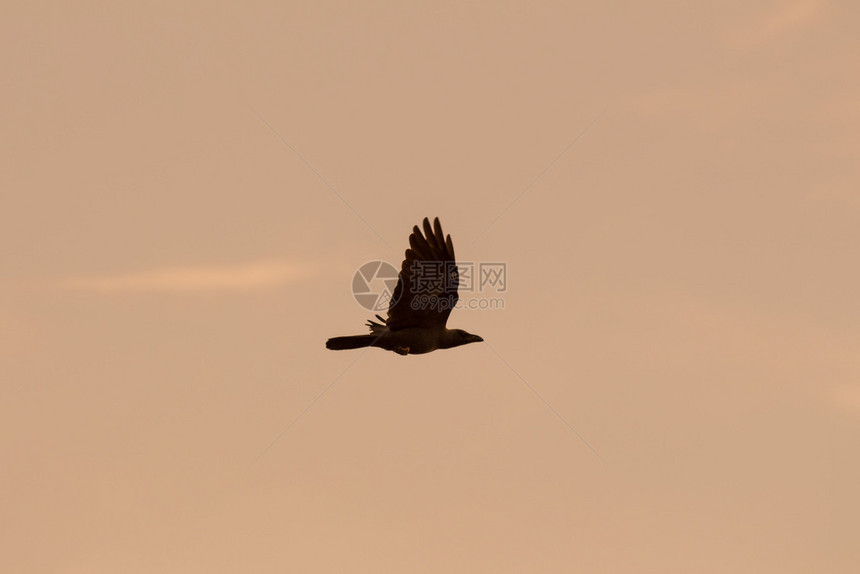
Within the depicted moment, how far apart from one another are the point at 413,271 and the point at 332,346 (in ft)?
6.63

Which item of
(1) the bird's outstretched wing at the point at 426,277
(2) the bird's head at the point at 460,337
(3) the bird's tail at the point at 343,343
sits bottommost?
(3) the bird's tail at the point at 343,343

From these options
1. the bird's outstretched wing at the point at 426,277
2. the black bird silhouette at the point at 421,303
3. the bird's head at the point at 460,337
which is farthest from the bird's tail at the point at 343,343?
the bird's head at the point at 460,337

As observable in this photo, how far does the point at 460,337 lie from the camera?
85.1ft

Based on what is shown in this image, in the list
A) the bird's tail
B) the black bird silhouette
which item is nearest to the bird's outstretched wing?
the black bird silhouette

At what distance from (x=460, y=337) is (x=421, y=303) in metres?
1.33

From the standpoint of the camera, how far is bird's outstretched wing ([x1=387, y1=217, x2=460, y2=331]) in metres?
24.7

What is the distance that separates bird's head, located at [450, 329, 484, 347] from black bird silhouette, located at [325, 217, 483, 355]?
0.08 ft

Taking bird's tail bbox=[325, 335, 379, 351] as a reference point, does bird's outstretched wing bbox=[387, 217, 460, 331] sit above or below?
above

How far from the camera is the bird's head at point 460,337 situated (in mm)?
25891

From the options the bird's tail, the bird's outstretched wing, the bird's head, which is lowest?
the bird's tail

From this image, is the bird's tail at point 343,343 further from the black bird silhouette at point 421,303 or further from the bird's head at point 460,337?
the bird's head at point 460,337

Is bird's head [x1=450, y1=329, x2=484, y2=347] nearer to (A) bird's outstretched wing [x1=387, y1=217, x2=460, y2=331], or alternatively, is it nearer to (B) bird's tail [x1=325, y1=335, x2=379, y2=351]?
(A) bird's outstretched wing [x1=387, y1=217, x2=460, y2=331]

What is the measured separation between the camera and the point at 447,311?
25344 millimetres

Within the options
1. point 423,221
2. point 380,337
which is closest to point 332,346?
point 380,337
